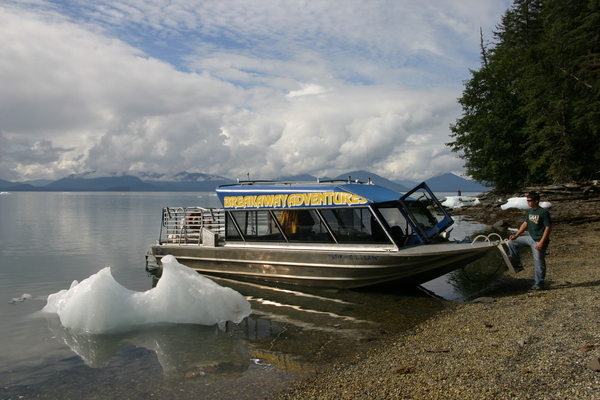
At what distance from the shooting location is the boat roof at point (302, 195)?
37.5 ft

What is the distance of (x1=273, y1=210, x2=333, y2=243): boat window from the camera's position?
39.2 ft

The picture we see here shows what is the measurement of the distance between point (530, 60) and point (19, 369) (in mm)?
37916

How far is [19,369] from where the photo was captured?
7.41 meters

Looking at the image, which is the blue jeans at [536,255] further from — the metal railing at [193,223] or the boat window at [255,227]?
the metal railing at [193,223]

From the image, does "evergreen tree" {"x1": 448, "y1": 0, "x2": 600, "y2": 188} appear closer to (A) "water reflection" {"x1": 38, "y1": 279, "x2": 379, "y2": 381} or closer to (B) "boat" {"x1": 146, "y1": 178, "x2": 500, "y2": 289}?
(B) "boat" {"x1": 146, "y1": 178, "x2": 500, "y2": 289}

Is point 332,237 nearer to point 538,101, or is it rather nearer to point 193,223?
point 193,223

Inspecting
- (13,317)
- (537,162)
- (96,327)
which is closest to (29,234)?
(13,317)

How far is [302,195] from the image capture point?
39.9 ft

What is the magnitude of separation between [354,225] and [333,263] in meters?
1.17

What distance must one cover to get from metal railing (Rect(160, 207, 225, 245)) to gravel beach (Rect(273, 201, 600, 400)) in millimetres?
8412

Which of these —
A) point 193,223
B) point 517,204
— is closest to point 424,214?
point 193,223

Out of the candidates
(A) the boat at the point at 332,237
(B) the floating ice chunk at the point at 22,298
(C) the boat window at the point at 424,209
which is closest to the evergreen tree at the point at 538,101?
(C) the boat window at the point at 424,209

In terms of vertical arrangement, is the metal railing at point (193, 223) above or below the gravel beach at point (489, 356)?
above

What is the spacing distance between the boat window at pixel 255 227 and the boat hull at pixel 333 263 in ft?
1.04
